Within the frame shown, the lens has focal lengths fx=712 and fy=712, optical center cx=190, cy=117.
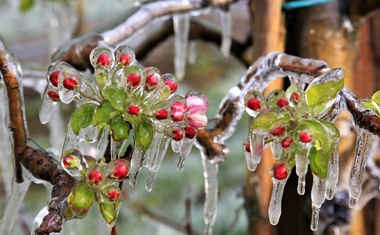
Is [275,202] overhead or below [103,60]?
below

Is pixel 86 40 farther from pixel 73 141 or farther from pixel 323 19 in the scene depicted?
pixel 323 19

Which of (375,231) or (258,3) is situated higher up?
(258,3)

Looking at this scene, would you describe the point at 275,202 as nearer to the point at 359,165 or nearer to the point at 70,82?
the point at 359,165

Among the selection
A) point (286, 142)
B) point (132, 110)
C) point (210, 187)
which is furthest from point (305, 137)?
point (210, 187)

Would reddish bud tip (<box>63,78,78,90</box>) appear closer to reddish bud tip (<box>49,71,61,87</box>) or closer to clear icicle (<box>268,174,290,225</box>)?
reddish bud tip (<box>49,71,61,87</box>)

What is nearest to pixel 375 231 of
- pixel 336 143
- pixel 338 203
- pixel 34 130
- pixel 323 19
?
pixel 338 203

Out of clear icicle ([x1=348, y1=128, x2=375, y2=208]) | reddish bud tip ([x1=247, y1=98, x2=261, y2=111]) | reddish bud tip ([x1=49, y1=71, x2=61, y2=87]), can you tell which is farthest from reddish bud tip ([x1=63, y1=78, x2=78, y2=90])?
clear icicle ([x1=348, y1=128, x2=375, y2=208])
